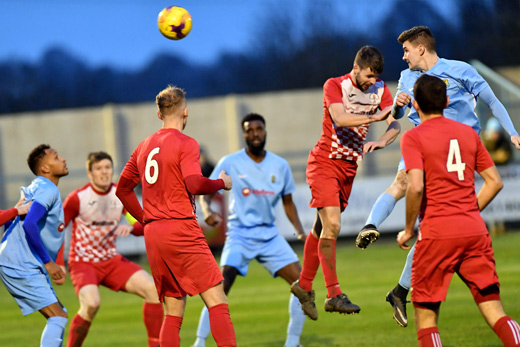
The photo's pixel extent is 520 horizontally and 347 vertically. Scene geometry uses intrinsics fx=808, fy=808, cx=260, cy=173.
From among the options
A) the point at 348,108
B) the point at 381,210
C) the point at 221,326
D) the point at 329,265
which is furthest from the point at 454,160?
the point at 221,326

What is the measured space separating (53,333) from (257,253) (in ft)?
8.33

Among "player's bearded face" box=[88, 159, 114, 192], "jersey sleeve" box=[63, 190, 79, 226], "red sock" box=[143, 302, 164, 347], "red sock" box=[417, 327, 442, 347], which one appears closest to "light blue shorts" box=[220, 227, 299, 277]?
"red sock" box=[143, 302, 164, 347]

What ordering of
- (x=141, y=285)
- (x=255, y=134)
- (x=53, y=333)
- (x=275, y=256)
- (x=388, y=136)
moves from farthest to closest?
(x=255, y=134)
(x=275, y=256)
(x=141, y=285)
(x=53, y=333)
(x=388, y=136)

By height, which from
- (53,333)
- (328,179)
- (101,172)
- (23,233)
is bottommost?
(53,333)

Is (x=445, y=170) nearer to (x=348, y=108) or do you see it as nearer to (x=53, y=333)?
(x=348, y=108)

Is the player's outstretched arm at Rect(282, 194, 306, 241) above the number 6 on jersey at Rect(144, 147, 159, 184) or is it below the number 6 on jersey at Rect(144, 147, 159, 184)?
below

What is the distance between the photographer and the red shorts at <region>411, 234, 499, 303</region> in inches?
212

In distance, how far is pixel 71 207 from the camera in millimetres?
8328

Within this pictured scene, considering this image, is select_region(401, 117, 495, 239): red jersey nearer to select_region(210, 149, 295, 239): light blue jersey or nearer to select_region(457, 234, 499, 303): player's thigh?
select_region(457, 234, 499, 303): player's thigh

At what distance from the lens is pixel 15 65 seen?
4672 cm

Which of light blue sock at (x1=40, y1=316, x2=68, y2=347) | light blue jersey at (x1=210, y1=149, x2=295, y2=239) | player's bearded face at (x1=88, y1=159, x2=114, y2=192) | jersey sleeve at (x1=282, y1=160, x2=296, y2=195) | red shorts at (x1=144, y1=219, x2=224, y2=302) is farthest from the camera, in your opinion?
jersey sleeve at (x1=282, y1=160, x2=296, y2=195)

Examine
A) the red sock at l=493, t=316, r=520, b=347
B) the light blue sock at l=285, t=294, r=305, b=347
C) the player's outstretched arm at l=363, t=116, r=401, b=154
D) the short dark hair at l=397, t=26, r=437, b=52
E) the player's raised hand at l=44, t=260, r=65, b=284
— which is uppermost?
the short dark hair at l=397, t=26, r=437, b=52

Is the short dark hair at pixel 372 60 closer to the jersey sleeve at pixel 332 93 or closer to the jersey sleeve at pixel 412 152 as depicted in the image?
the jersey sleeve at pixel 332 93

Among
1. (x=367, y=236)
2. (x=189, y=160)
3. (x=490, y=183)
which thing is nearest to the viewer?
(x=490, y=183)
